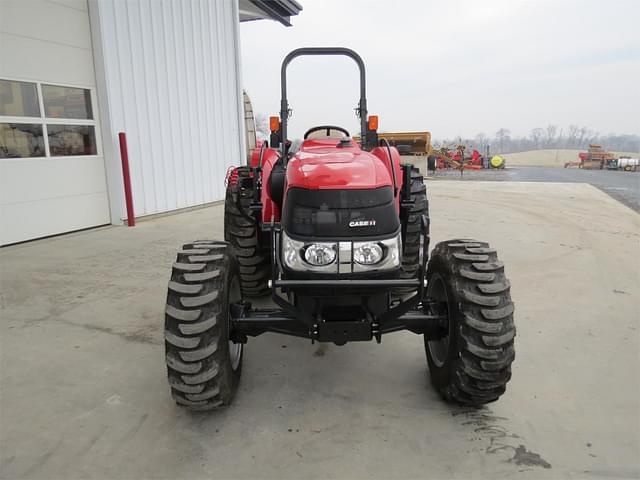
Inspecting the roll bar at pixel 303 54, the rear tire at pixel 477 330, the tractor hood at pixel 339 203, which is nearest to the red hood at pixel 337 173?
the tractor hood at pixel 339 203

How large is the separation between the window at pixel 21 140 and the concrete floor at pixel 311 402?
231cm

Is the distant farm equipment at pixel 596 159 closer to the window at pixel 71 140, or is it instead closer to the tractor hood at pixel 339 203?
the window at pixel 71 140

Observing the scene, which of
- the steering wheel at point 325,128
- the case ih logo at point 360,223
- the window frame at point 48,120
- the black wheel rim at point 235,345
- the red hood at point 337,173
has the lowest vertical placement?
the black wheel rim at point 235,345

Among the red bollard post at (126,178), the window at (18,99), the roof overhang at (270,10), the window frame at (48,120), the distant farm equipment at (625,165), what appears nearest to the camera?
the window at (18,99)

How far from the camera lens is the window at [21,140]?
222 inches

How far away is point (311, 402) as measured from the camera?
2336 mm

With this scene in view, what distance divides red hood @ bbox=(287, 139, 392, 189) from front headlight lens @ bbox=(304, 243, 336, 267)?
27 cm

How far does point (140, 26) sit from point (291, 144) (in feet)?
17.5

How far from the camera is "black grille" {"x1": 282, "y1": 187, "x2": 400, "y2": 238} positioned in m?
2.02

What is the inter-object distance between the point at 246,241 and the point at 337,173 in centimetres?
170

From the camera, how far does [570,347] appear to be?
9.53ft

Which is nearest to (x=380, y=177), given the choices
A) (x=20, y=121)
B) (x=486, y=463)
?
(x=486, y=463)

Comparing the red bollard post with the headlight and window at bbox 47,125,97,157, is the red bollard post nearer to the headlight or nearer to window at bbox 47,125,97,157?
window at bbox 47,125,97,157

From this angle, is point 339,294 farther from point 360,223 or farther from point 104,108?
point 104,108
